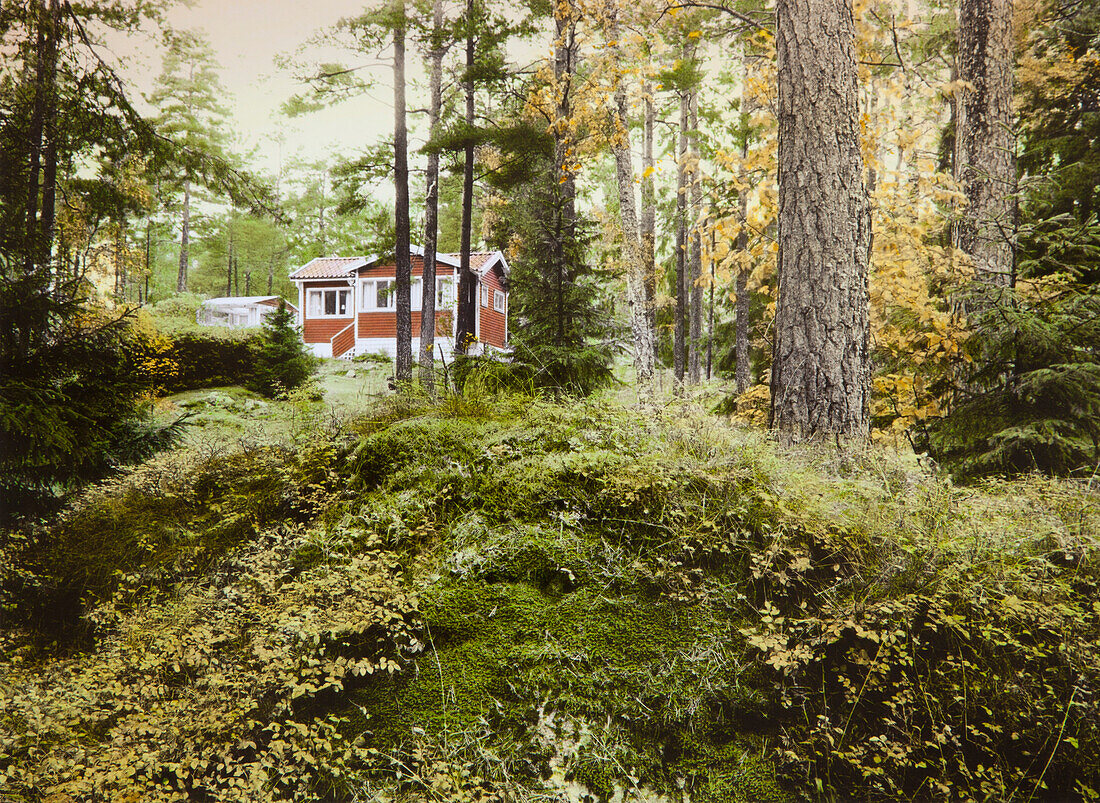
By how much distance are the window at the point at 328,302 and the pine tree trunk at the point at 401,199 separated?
10285 mm

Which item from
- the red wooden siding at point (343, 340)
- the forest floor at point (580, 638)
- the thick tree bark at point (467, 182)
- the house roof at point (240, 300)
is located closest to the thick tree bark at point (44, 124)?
the forest floor at point (580, 638)

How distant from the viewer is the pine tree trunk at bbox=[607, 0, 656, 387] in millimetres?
8031

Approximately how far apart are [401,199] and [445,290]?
8.93m

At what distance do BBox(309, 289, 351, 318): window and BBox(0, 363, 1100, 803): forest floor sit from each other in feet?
61.4

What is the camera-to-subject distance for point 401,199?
10.8m

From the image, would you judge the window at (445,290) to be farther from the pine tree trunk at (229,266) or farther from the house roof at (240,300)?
the house roof at (240,300)

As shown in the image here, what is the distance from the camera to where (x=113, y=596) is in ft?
9.36

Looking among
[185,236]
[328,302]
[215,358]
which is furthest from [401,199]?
[328,302]

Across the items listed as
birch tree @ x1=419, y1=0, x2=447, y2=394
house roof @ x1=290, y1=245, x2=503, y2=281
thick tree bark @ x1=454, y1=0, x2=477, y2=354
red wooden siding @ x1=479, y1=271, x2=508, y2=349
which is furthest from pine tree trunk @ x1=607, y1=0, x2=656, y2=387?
red wooden siding @ x1=479, y1=271, x2=508, y2=349

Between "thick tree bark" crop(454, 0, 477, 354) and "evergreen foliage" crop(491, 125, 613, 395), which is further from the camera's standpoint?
"thick tree bark" crop(454, 0, 477, 354)

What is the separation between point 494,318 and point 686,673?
20.6m

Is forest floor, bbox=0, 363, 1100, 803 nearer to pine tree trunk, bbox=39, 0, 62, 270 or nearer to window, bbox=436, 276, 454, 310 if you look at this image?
pine tree trunk, bbox=39, 0, 62, 270

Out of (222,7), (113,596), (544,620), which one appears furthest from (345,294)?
(544,620)

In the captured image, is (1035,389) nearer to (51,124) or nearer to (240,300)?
(51,124)
